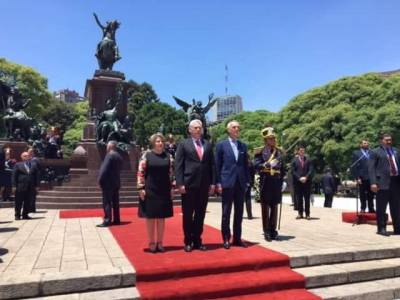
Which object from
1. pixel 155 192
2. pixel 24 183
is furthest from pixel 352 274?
pixel 24 183

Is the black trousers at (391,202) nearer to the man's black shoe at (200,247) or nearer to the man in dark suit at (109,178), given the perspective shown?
the man's black shoe at (200,247)

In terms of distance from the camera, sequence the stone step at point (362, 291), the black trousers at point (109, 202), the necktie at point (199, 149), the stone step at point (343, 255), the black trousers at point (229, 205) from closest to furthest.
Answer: the stone step at point (362, 291) → the stone step at point (343, 255) → the necktie at point (199, 149) → the black trousers at point (229, 205) → the black trousers at point (109, 202)

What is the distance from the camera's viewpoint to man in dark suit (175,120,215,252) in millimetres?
6020

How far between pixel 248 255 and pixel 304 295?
1.00 meters

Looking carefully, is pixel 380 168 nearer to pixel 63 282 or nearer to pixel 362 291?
pixel 362 291

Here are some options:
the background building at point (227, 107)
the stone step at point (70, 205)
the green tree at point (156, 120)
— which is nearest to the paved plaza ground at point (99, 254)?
the stone step at point (70, 205)

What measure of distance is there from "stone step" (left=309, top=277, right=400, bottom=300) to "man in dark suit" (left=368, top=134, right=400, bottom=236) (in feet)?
9.04

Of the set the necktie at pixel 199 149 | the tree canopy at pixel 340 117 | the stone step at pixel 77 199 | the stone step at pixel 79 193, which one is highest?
the tree canopy at pixel 340 117

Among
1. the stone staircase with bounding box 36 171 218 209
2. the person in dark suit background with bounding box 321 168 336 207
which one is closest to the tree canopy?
the person in dark suit background with bounding box 321 168 336 207

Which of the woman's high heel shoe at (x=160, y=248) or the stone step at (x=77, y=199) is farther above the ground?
the stone step at (x=77, y=199)

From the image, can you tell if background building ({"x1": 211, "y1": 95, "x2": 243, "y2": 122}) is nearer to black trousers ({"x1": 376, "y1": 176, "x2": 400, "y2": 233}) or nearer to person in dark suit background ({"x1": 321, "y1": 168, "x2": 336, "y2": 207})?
person in dark suit background ({"x1": 321, "y1": 168, "x2": 336, "y2": 207})

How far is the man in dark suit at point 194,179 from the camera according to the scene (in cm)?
602

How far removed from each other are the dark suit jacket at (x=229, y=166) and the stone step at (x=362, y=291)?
1960 mm

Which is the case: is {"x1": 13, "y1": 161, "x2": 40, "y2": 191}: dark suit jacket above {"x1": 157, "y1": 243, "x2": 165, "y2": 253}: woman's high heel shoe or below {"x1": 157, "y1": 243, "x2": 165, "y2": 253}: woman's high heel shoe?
above
